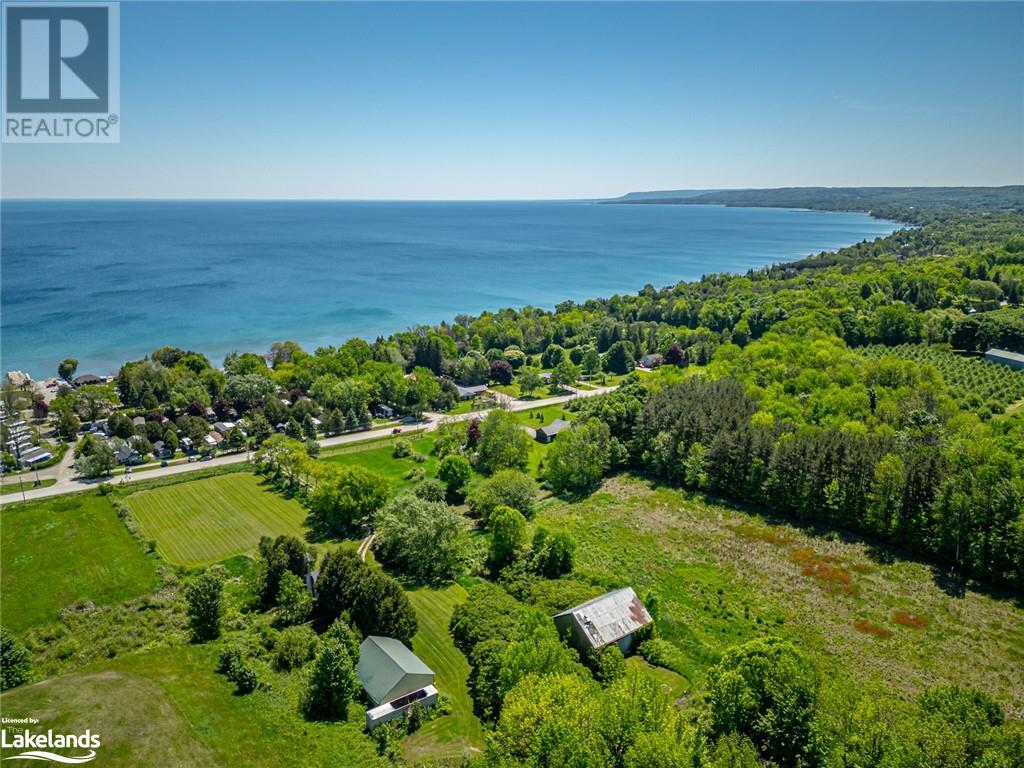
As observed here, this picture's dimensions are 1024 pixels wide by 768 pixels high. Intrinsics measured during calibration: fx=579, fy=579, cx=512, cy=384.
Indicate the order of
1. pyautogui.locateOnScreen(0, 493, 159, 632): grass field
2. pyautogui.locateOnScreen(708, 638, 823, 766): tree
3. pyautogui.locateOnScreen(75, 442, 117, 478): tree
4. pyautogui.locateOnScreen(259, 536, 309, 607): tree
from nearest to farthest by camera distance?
pyautogui.locateOnScreen(708, 638, 823, 766): tree < pyautogui.locateOnScreen(259, 536, 309, 607): tree < pyautogui.locateOnScreen(0, 493, 159, 632): grass field < pyautogui.locateOnScreen(75, 442, 117, 478): tree

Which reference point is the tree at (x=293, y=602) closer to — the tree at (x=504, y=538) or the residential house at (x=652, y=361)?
the tree at (x=504, y=538)

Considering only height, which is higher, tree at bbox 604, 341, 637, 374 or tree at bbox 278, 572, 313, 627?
tree at bbox 604, 341, 637, 374

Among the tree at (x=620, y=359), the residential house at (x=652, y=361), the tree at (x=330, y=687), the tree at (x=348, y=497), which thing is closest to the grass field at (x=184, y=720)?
the tree at (x=330, y=687)

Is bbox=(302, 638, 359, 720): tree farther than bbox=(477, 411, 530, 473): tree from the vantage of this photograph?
No

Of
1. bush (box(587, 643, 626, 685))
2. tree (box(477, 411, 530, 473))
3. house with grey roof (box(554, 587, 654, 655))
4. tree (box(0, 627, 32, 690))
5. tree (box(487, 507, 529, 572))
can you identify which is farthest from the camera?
tree (box(477, 411, 530, 473))

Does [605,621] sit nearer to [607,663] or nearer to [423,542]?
[607,663]

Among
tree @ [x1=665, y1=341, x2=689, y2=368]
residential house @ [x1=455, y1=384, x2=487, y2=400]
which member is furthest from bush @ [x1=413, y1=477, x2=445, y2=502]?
tree @ [x1=665, y1=341, x2=689, y2=368]

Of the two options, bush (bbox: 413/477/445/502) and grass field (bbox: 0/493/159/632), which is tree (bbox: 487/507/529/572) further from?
grass field (bbox: 0/493/159/632)

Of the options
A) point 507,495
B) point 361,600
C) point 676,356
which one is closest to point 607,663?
point 361,600
